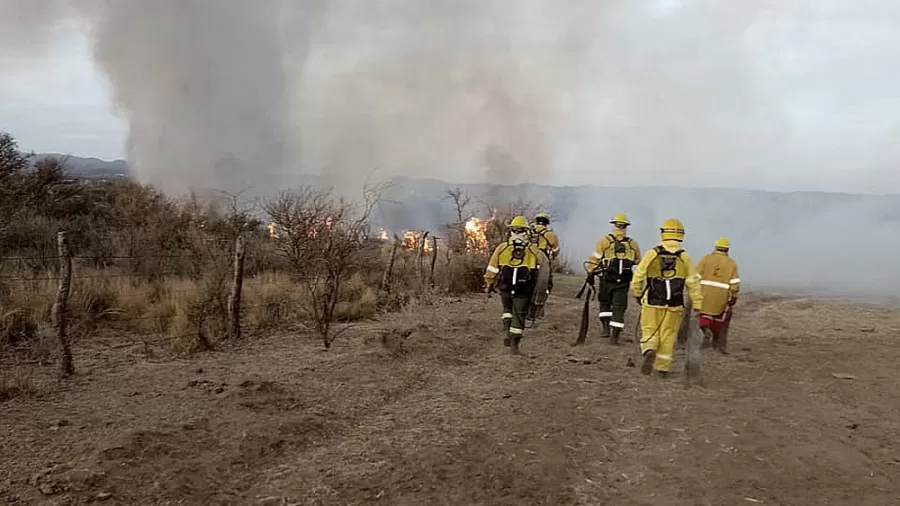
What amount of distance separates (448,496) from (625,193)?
44.3 meters

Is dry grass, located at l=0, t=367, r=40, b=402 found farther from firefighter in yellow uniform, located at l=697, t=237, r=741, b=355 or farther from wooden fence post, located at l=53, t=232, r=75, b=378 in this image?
firefighter in yellow uniform, located at l=697, t=237, r=741, b=355

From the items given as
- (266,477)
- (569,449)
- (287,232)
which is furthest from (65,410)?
(287,232)

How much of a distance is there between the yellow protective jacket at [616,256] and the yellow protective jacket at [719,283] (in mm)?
908

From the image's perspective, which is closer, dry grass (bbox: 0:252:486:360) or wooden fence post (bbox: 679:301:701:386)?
wooden fence post (bbox: 679:301:701:386)

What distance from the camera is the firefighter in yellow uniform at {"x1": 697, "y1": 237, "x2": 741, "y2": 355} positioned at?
9227 mm

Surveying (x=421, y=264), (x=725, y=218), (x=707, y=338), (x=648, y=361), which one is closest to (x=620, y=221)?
(x=707, y=338)

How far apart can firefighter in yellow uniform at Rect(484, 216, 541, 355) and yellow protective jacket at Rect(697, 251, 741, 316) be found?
8.15ft

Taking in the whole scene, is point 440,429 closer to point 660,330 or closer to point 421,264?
point 660,330

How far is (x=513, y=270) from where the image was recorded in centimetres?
836

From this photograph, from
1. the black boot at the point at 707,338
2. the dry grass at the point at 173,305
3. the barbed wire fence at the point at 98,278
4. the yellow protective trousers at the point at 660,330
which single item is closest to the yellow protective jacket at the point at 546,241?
the black boot at the point at 707,338

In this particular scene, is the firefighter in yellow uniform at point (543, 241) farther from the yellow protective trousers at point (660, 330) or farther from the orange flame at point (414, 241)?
the orange flame at point (414, 241)

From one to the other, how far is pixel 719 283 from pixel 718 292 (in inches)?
4.8

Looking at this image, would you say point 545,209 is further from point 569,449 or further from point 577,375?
point 569,449

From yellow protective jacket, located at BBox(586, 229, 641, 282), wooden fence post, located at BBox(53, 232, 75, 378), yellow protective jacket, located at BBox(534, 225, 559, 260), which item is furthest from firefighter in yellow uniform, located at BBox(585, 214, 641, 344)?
wooden fence post, located at BBox(53, 232, 75, 378)
